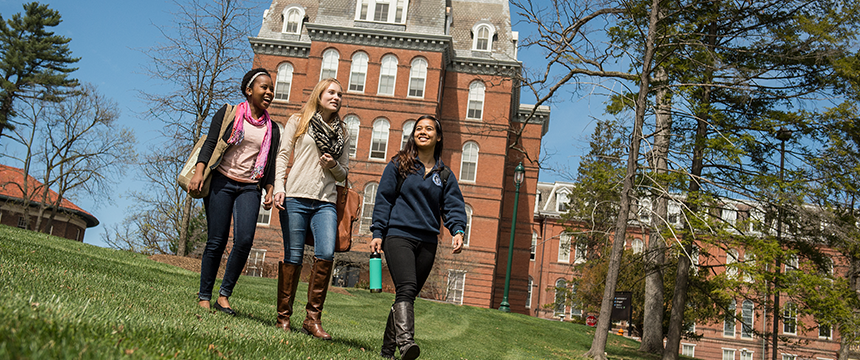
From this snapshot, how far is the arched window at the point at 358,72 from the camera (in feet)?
103

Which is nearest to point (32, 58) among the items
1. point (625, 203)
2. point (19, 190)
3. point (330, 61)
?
point (19, 190)

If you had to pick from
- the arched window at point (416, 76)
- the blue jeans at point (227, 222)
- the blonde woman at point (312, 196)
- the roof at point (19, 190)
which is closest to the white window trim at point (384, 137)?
the arched window at point (416, 76)

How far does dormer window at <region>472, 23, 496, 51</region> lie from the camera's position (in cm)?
3341

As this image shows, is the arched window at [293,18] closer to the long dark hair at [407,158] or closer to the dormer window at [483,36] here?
the dormer window at [483,36]

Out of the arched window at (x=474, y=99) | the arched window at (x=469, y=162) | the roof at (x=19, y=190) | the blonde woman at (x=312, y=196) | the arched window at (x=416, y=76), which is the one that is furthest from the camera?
the roof at (x=19, y=190)

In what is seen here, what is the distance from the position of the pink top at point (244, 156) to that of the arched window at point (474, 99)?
2812 cm

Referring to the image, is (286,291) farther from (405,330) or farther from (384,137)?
(384,137)

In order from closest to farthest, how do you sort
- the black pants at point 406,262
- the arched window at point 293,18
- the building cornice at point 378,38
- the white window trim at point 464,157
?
the black pants at point 406,262 < the building cornice at point 378,38 < the white window trim at point 464,157 < the arched window at point 293,18

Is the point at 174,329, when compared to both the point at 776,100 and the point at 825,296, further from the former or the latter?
the point at 776,100

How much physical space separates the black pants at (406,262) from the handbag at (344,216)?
0.52 m

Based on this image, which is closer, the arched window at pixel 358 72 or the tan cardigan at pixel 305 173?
the tan cardigan at pixel 305 173

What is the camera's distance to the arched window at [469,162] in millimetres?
32281

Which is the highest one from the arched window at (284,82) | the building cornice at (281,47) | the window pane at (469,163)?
the building cornice at (281,47)

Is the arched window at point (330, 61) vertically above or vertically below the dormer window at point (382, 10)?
below
